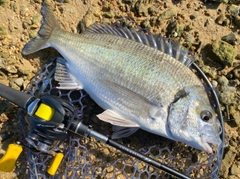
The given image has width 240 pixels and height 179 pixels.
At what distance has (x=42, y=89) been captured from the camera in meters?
3.17

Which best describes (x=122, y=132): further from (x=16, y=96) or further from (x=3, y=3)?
(x=3, y=3)

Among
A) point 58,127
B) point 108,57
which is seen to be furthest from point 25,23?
point 58,127

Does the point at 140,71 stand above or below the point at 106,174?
above

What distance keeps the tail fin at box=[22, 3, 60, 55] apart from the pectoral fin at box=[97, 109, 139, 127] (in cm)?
98

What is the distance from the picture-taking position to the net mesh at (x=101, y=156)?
2992mm

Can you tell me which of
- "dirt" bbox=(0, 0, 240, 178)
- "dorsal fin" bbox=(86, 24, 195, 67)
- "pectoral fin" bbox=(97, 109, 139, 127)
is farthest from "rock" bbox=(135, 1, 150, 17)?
"pectoral fin" bbox=(97, 109, 139, 127)

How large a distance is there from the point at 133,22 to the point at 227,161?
5.84 feet

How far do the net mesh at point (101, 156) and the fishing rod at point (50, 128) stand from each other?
0.73ft

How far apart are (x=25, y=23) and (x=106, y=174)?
190 centimetres

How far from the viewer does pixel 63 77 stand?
310 cm

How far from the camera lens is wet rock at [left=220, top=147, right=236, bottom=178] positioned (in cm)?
306

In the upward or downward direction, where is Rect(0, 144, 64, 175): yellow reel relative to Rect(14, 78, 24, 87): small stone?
downward

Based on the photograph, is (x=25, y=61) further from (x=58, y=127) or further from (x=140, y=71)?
(x=140, y=71)

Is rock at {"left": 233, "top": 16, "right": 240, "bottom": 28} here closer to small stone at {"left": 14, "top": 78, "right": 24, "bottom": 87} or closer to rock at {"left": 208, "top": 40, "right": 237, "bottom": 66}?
rock at {"left": 208, "top": 40, "right": 237, "bottom": 66}
